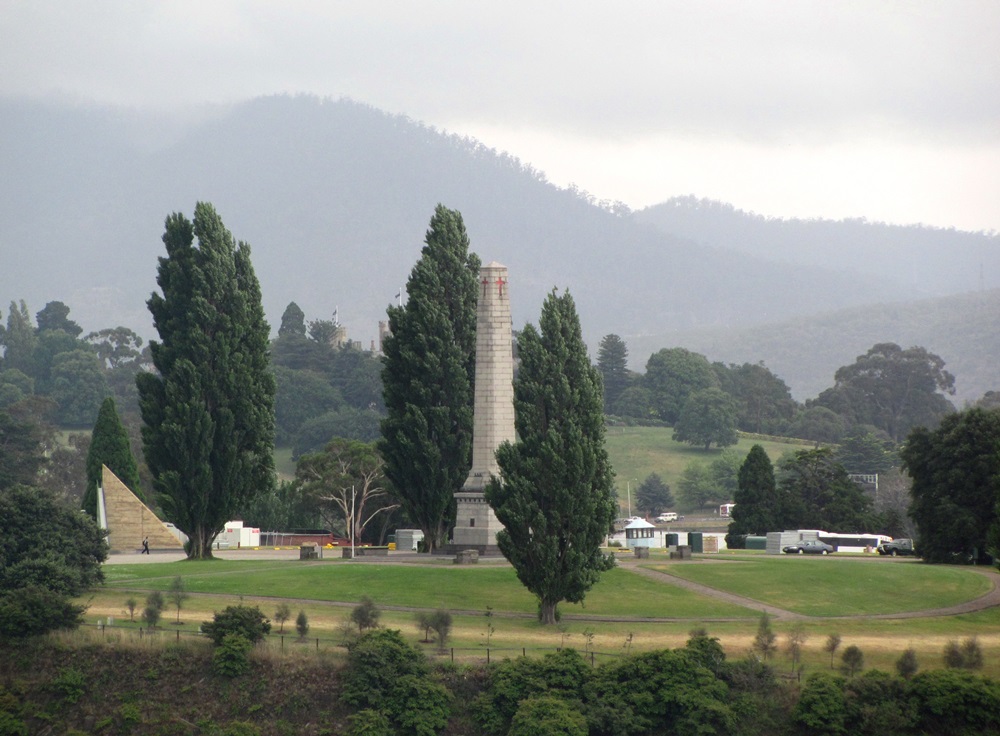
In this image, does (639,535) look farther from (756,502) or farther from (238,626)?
(238,626)

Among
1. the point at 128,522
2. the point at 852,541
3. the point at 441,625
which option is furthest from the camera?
the point at 852,541

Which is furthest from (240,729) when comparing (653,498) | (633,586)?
(653,498)

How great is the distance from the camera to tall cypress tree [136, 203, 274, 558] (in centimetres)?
7525

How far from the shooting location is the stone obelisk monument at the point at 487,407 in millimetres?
76188

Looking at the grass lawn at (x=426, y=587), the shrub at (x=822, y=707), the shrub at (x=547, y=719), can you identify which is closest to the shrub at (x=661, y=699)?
the shrub at (x=547, y=719)

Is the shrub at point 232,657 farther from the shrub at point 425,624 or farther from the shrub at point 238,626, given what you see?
the shrub at point 425,624

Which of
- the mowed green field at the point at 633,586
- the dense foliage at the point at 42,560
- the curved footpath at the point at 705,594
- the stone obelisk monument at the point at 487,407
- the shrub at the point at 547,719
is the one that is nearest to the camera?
the shrub at the point at 547,719

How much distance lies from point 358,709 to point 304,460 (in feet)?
200

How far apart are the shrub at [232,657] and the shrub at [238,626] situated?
433 mm

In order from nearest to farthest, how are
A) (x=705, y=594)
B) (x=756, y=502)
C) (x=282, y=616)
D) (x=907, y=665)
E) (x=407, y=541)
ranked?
(x=907, y=665) < (x=282, y=616) < (x=705, y=594) < (x=407, y=541) < (x=756, y=502)

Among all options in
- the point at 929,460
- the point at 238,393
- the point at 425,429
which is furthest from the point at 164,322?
the point at 929,460

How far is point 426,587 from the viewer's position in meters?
65.2

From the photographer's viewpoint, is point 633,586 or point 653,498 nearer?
point 633,586

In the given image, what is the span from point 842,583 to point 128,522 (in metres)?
45.8
